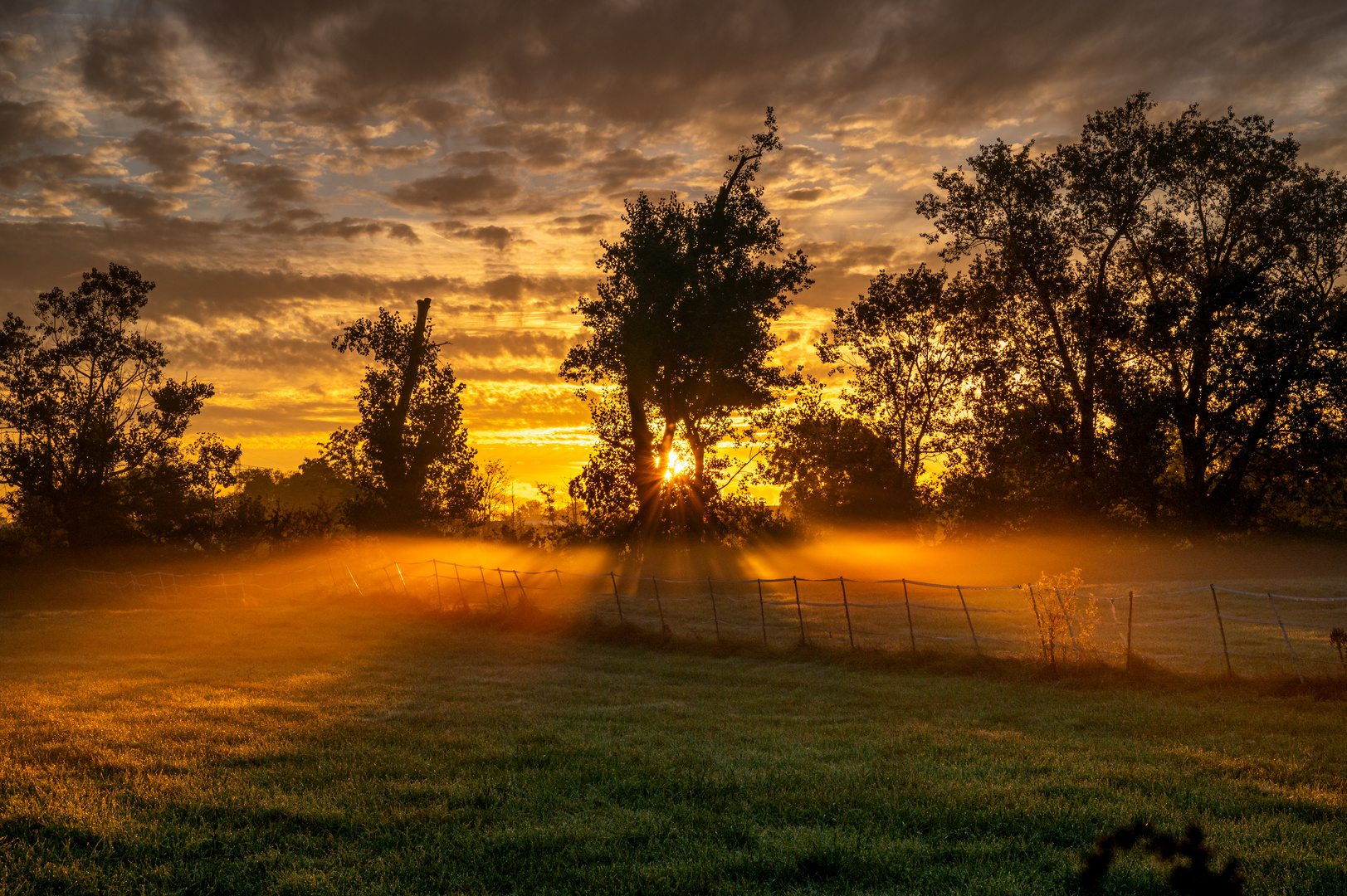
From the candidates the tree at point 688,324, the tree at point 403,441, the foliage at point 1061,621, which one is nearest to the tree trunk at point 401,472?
the tree at point 403,441

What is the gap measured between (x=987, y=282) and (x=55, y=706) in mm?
41121

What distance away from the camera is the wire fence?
17906 millimetres

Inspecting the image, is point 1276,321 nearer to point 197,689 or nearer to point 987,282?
point 987,282

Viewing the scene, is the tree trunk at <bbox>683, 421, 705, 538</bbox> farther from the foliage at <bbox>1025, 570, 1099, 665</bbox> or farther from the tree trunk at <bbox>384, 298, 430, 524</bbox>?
the foliage at <bbox>1025, 570, 1099, 665</bbox>

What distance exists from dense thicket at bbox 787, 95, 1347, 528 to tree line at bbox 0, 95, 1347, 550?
4.6 inches

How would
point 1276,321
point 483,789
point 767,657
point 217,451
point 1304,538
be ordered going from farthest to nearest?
1. point 217,451
2. point 1304,538
3. point 1276,321
4. point 767,657
5. point 483,789

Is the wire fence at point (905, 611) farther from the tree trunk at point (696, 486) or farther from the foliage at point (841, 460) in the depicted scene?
the foliage at point (841, 460)

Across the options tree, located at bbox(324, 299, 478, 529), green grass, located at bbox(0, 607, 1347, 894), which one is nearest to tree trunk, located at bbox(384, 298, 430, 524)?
tree, located at bbox(324, 299, 478, 529)

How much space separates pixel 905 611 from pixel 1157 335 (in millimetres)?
17529

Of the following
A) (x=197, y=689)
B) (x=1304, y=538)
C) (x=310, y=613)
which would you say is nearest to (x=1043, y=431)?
(x=1304, y=538)

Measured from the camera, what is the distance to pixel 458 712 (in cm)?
1338

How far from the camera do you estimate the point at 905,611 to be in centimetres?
3434

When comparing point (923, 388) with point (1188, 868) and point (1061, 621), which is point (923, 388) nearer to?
point (1061, 621)

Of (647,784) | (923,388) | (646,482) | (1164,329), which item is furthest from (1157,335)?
(647,784)
